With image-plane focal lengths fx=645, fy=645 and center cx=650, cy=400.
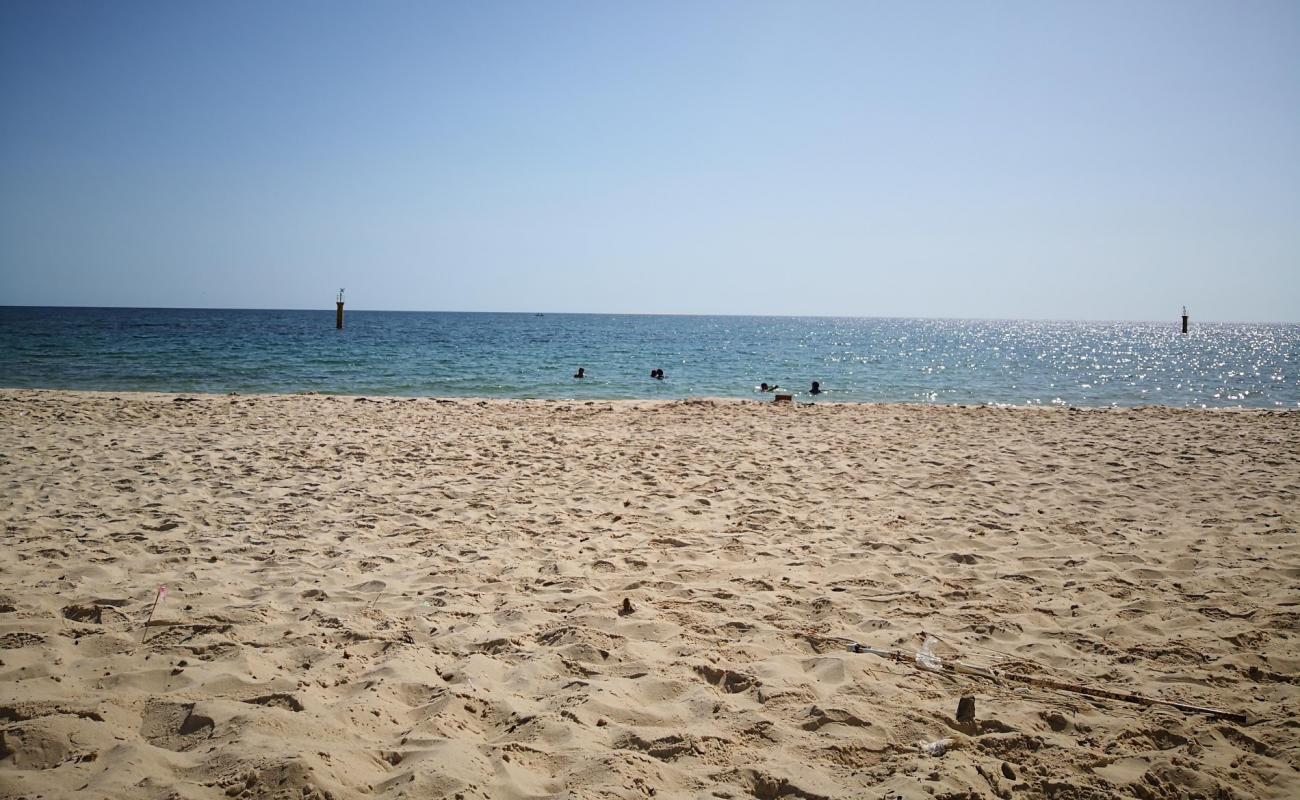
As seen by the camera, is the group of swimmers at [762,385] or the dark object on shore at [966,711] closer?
the dark object on shore at [966,711]

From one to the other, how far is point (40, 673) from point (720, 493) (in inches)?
208

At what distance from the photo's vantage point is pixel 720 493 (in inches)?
271

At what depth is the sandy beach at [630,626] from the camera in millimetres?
2562

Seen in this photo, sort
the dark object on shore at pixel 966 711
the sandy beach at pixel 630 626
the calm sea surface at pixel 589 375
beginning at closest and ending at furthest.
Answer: the sandy beach at pixel 630 626
the dark object on shore at pixel 966 711
the calm sea surface at pixel 589 375

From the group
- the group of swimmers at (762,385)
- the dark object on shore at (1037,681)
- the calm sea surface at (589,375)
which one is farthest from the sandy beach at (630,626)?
the calm sea surface at (589,375)

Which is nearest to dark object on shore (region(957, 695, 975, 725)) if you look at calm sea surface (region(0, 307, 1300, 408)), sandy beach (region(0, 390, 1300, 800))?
sandy beach (region(0, 390, 1300, 800))

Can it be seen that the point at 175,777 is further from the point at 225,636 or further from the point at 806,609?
the point at 806,609

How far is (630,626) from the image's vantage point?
149 inches

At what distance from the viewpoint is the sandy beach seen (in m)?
2.56

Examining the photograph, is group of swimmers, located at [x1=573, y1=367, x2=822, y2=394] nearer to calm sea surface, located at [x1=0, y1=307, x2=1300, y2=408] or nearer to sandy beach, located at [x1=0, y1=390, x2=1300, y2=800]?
calm sea surface, located at [x1=0, y1=307, x2=1300, y2=408]

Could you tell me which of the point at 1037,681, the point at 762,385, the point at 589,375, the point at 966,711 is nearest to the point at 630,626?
the point at 966,711

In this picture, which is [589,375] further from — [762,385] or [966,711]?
[966,711]

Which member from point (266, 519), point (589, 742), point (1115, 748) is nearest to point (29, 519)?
point (266, 519)

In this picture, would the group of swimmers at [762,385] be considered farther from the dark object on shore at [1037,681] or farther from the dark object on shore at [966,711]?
the dark object on shore at [966,711]
